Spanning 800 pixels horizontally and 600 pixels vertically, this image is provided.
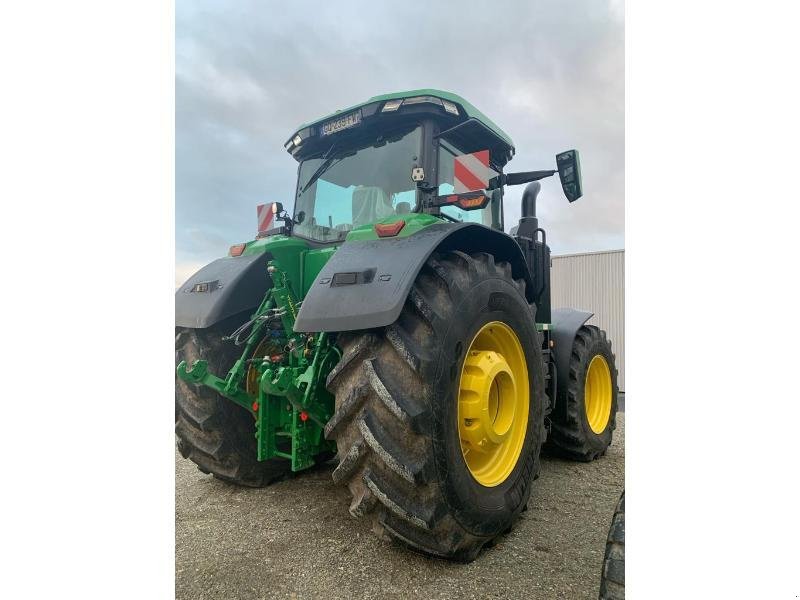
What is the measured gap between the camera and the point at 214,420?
2637 mm

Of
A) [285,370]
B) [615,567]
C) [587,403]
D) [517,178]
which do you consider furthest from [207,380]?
[587,403]

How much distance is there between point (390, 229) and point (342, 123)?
2.98 ft

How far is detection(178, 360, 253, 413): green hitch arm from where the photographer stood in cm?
222

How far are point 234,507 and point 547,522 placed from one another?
163cm

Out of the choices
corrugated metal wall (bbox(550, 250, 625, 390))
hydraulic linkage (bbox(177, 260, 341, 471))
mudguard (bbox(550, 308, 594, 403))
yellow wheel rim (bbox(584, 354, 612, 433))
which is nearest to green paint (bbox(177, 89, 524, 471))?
hydraulic linkage (bbox(177, 260, 341, 471))

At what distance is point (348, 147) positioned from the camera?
278 centimetres

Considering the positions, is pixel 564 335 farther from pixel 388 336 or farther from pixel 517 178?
pixel 388 336

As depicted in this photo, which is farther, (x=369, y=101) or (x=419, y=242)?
(x=369, y=101)

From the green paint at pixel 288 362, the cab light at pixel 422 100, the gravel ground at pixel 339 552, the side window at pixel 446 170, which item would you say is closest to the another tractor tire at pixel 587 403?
the gravel ground at pixel 339 552

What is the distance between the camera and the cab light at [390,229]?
2072 millimetres

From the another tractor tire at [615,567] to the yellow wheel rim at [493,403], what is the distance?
2.60 ft
